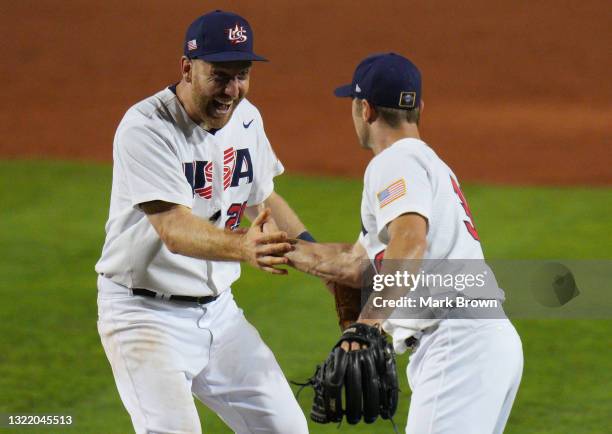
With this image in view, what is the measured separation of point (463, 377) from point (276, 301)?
4.71 m

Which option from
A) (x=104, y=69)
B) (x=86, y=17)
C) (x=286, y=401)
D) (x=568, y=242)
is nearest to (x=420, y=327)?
(x=286, y=401)

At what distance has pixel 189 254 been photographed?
441 centimetres

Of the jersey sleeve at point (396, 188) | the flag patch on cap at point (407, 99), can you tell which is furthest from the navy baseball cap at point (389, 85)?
the jersey sleeve at point (396, 188)

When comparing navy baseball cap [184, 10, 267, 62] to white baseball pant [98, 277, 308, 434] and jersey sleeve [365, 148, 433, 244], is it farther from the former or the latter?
white baseball pant [98, 277, 308, 434]

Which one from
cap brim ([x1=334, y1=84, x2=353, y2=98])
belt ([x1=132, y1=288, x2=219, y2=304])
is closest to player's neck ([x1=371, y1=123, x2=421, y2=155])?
cap brim ([x1=334, y1=84, x2=353, y2=98])

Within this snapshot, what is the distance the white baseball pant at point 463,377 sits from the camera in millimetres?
4254

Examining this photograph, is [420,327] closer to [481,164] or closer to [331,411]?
[331,411]

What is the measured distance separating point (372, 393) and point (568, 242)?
6427 mm

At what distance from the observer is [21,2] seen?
22594 millimetres

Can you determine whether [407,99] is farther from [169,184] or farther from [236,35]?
[169,184]

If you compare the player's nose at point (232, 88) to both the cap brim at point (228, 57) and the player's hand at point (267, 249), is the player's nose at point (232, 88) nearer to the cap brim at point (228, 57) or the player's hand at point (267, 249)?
the cap brim at point (228, 57)

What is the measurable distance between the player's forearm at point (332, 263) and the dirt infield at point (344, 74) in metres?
8.89

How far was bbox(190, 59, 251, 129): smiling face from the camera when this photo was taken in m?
4.67

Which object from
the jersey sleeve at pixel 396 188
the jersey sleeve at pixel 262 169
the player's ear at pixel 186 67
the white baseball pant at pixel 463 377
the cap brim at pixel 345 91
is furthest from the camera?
the jersey sleeve at pixel 262 169
